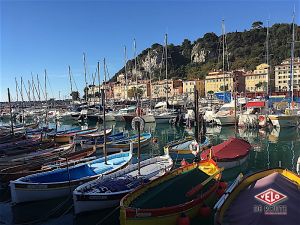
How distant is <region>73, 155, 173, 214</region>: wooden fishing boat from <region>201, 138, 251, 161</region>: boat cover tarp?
229 inches

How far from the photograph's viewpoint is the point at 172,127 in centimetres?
5631

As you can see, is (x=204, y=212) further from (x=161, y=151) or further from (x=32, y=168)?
(x=161, y=151)

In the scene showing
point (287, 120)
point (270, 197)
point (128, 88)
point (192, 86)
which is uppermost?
point (128, 88)

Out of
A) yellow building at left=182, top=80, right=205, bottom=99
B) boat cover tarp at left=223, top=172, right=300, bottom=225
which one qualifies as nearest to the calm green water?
boat cover tarp at left=223, top=172, right=300, bottom=225

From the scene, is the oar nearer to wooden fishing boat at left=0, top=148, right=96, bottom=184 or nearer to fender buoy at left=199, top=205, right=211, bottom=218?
fender buoy at left=199, top=205, right=211, bottom=218

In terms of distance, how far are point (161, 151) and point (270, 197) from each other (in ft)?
71.5

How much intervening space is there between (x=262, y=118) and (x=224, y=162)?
2960 cm

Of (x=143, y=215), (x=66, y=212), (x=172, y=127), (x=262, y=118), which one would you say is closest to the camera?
(x=143, y=215)

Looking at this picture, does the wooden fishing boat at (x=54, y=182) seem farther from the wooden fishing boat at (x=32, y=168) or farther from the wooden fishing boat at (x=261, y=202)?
the wooden fishing boat at (x=261, y=202)

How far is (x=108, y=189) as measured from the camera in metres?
16.2

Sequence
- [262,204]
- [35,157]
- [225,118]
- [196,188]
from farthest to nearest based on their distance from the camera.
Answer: [225,118] → [35,157] → [196,188] → [262,204]

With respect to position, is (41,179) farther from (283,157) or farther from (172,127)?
(172,127)

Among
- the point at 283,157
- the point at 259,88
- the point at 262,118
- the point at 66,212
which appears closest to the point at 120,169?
the point at 66,212

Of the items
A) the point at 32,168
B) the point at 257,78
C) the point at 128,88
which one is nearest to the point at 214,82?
the point at 257,78
